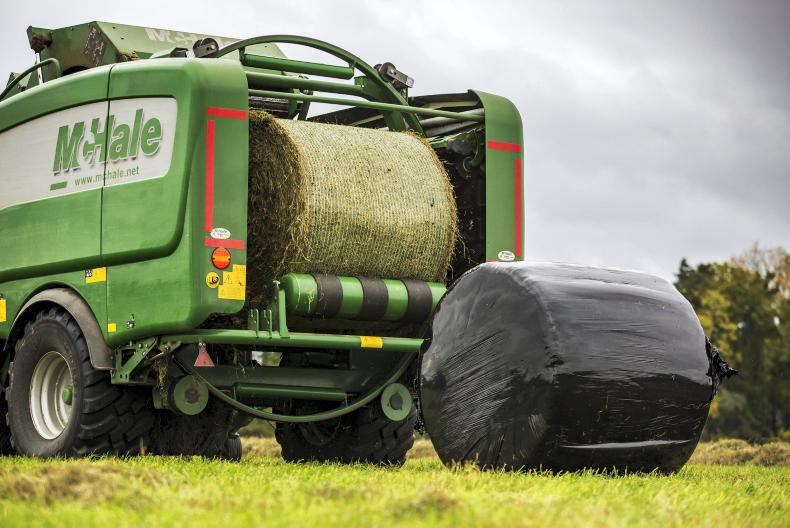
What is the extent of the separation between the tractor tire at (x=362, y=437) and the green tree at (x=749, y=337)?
2791 centimetres

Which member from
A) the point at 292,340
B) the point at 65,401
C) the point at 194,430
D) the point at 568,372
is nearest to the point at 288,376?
the point at 292,340

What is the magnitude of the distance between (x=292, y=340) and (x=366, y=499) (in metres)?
3.50

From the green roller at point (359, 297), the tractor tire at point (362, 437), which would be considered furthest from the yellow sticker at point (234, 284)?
the tractor tire at point (362, 437)

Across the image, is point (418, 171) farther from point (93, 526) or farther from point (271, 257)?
point (93, 526)

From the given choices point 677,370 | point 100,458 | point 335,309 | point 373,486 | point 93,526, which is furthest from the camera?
point 335,309

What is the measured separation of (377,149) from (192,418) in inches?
97.7

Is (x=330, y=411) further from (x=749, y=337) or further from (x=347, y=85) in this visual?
(x=749, y=337)

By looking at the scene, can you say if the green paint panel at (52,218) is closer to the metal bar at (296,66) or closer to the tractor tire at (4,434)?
the tractor tire at (4,434)

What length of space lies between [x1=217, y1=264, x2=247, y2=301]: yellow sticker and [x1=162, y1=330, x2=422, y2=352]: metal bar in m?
0.25

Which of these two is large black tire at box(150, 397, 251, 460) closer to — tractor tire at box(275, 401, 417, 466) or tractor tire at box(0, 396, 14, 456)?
tractor tire at box(275, 401, 417, 466)

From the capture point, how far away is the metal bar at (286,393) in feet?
30.2

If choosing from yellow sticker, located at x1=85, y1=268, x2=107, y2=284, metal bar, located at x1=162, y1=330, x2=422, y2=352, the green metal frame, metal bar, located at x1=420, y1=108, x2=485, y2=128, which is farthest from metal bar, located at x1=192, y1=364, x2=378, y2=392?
metal bar, located at x1=420, y1=108, x2=485, y2=128

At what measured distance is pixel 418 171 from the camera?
9.61 m

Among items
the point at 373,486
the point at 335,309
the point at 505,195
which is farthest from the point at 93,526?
the point at 505,195
